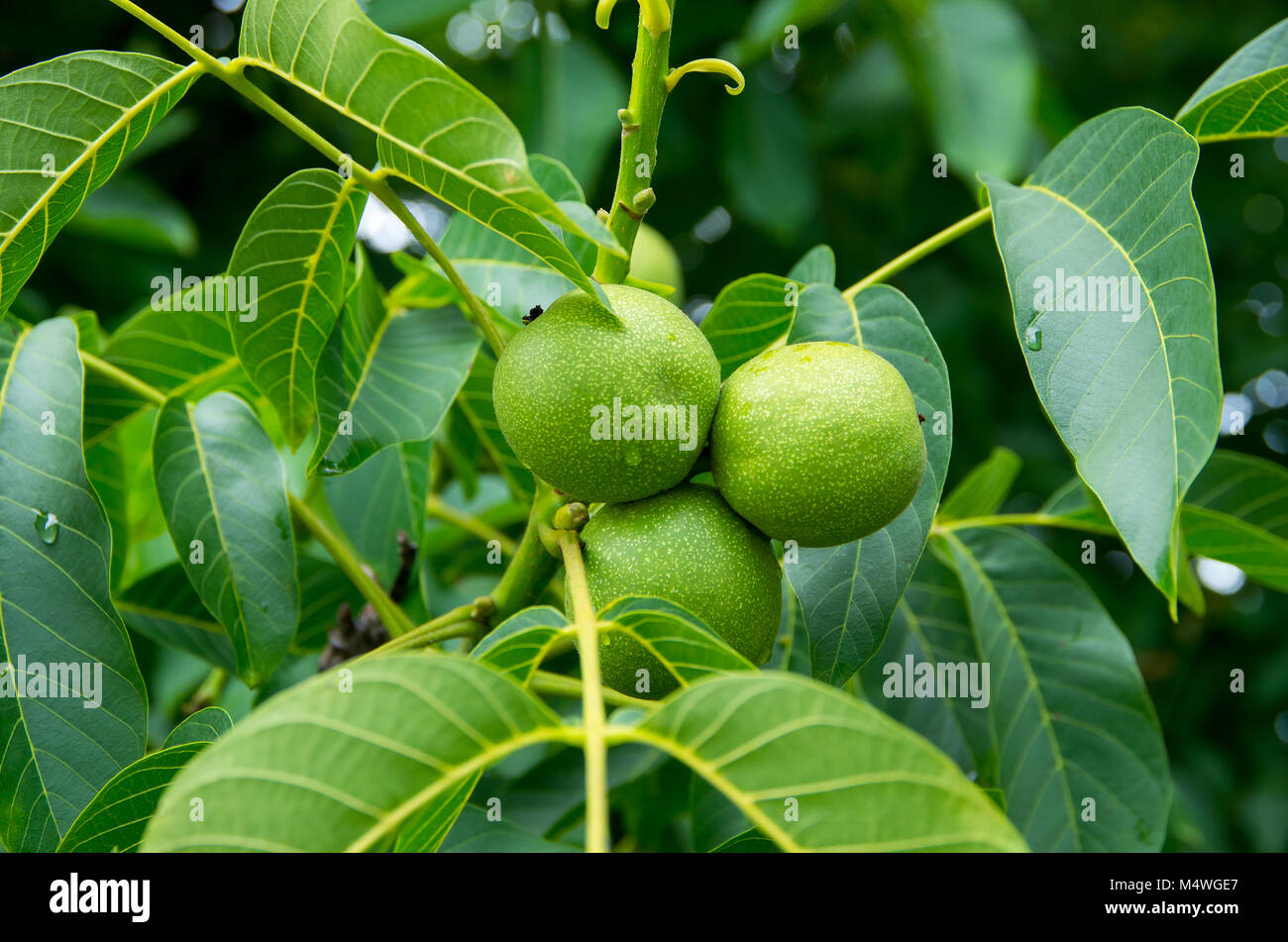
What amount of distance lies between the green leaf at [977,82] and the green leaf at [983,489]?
0.64 metres

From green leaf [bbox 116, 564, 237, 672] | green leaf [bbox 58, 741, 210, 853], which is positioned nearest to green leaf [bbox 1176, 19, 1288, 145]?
green leaf [bbox 58, 741, 210, 853]

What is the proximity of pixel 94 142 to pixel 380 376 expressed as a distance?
1.20 feet

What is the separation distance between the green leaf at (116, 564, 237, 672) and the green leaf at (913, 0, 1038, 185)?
1424 millimetres

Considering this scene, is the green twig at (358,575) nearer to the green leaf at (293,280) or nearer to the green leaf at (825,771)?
the green leaf at (293,280)

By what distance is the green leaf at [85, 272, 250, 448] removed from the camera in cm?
123

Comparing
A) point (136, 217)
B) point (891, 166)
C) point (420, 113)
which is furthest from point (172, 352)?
point (891, 166)

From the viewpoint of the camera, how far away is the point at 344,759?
1.96ft

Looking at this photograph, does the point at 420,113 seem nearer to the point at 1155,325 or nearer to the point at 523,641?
the point at 523,641

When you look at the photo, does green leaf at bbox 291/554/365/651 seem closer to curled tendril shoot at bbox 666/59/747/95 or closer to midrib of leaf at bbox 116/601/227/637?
midrib of leaf at bbox 116/601/227/637

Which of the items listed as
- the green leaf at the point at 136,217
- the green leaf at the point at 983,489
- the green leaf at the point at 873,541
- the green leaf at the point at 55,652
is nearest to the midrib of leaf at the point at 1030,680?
the green leaf at the point at 983,489

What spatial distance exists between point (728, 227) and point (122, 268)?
1.40 metres

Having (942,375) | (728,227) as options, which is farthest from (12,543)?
(728,227)

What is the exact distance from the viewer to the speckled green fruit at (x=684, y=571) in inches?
35.0

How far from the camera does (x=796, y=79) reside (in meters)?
2.57
